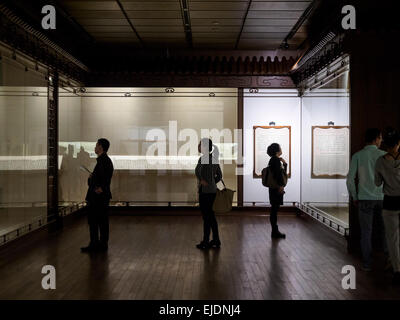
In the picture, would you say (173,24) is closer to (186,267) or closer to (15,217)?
(15,217)

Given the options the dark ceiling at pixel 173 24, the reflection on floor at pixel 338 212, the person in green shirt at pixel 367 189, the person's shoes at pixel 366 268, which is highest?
the dark ceiling at pixel 173 24

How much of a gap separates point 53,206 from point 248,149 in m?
5.05

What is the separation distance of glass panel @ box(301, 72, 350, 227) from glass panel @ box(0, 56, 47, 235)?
5.53 m

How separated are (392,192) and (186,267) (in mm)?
2894

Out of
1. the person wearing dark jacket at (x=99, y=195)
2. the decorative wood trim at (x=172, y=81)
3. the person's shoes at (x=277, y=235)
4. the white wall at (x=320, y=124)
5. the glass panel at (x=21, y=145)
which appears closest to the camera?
the glass panel at (x=21, y=145)

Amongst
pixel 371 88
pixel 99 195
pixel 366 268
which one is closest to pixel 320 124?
pixel 371 88

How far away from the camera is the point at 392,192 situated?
502 cm

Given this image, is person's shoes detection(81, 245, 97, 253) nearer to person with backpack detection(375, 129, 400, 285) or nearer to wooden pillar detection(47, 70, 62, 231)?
wooden pillar detection(47, 70, 62, 231)

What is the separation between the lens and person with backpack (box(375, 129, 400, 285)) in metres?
5.01

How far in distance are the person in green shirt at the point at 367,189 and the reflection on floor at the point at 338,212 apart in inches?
57.9

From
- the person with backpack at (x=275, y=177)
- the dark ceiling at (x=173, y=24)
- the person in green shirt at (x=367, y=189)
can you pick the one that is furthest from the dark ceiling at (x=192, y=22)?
the person in green shirt at (x=367, y=189)

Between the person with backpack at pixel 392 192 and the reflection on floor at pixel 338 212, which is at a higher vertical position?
the person with backpack at pixel 392 192

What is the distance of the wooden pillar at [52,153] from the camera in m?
8.53

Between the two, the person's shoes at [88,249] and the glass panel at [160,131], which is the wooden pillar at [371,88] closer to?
the person's shoes at [88,249]
